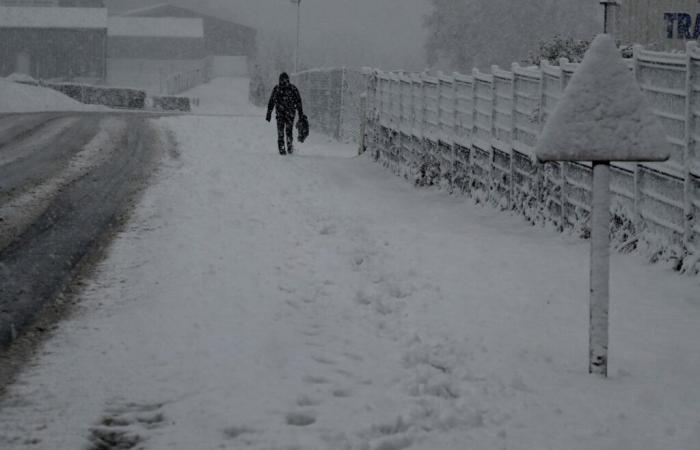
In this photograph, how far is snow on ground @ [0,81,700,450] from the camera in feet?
14.4

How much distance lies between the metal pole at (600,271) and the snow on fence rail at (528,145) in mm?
3084

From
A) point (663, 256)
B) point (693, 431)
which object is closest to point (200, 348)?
point (693, 431)

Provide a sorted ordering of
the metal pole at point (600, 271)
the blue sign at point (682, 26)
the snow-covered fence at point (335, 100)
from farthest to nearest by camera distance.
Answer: the snow-covered fence at point (335, 100), the blue sign at point (682, 26), the metal pole at point (600, 271)

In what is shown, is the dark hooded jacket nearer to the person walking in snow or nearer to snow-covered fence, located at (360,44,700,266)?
the person walking in snow

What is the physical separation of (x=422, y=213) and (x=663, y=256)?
167 inches

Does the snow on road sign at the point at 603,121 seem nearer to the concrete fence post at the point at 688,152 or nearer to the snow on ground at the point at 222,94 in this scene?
the concrete fence post at the point at 688,152

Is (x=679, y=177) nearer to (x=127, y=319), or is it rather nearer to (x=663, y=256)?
(x=663, y=256)

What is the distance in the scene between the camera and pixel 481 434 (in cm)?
435

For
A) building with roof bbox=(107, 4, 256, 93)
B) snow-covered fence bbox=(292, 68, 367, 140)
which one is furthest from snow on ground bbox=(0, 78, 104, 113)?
building with roof bbox=(107, 4, 256, 93)

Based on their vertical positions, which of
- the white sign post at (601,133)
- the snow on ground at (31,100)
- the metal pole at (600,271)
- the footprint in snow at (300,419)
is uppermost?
→ the snow on ground at (31,100)

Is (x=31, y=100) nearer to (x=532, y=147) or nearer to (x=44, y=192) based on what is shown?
(x=44, y=192)

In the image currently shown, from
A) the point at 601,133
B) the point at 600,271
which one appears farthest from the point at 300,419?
the point at 601,133

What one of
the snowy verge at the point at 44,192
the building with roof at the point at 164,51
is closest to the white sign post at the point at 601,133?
the snowy verge at the point at 44,192

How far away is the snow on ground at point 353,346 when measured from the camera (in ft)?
14.4
